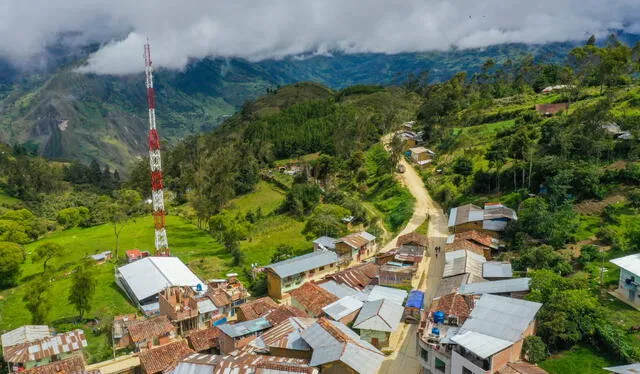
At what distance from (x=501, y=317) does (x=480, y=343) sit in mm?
2788

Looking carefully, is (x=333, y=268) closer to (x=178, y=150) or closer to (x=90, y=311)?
(x=90, y=311)

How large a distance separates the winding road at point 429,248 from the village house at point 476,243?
189 cm

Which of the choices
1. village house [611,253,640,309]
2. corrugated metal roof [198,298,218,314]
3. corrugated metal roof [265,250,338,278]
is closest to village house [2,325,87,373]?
corrugated metal roof [198,298,218,314]

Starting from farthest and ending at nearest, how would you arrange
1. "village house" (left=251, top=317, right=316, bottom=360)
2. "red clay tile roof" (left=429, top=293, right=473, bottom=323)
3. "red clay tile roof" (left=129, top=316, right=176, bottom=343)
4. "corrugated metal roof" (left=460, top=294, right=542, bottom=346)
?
"red clay tile roof" (left=129, top=316, right=176, bottom=343) → "red clay tile roof" (left=429, top=293, right=473, bottom=323) → "village house" (left=251, top=317, right=316, bottom=360) → "corrugated metal roof" (left=460, top=294, right=542, bottom=346)

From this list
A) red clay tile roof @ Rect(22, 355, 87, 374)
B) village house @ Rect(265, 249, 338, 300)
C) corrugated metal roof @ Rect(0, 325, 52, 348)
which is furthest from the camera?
village house @ Rect(265, 249, 338, 300)

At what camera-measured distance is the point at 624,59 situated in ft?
188

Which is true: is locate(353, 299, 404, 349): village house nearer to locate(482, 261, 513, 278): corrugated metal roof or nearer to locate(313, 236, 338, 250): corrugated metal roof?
locate(482, 261, 513, 278): corrugated metal roof

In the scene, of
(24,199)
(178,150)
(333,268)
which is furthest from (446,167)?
(24,199)

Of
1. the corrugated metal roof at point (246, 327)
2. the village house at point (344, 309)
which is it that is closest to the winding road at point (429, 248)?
the village house at point (344, 309)

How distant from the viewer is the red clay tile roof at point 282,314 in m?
25.4

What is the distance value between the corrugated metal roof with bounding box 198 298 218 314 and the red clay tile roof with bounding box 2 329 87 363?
21.6 ft

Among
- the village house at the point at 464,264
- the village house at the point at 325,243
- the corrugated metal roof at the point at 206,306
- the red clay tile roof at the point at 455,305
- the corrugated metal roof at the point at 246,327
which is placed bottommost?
the corrugated metal roof at the point at 206,306

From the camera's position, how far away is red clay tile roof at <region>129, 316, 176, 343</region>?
83.8 ft

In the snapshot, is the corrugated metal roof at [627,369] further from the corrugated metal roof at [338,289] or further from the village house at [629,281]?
the corrugated metal roof at [338,289]
